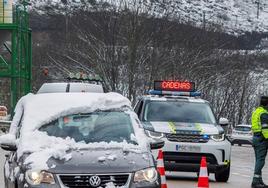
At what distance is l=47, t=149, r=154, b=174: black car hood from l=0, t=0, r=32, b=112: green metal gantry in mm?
38429

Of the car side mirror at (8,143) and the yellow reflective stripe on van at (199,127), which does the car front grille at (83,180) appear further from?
the yellow reflective stripe on van at (199,127)

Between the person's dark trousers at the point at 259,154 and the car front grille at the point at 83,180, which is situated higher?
the car front grille at the point at 83,180

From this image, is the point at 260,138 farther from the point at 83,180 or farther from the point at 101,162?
the point at 83,180

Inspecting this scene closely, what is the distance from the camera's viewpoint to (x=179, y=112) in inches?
689

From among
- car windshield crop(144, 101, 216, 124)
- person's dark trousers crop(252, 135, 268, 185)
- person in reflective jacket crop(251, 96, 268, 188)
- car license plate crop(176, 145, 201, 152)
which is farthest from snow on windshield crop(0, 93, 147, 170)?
car windshield crop(144, 101, 216, 124)

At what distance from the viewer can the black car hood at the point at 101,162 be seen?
8.55m

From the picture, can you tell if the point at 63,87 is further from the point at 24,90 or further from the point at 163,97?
the point at 24,90

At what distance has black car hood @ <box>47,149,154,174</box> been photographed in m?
8.55

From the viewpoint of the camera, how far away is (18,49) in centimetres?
4947

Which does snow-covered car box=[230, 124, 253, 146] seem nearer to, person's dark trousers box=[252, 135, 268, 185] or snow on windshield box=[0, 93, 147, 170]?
person's dark trousers box=[252, 135, 268, 185]

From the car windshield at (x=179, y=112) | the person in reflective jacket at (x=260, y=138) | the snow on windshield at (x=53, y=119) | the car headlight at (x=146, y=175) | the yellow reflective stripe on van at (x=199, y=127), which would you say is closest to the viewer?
the car headlight at (x=146, y=175)

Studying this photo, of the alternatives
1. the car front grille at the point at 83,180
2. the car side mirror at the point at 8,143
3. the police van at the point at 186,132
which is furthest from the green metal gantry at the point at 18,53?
the car front grille at the point at 83,180

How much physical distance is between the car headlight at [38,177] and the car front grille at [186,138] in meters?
7.72

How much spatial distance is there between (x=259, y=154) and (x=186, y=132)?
1.78 meters
